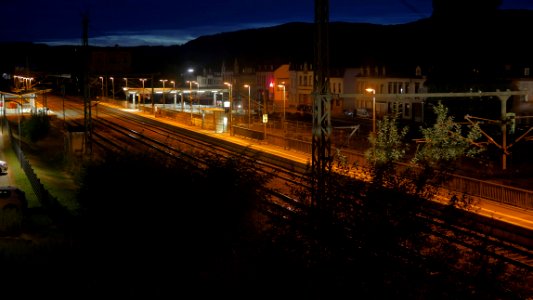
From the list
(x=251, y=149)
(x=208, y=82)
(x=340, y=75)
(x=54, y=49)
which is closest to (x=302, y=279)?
(x=251, y=149)

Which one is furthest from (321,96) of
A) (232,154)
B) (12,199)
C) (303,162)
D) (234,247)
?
(303,162)

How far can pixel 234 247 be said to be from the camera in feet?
38.9

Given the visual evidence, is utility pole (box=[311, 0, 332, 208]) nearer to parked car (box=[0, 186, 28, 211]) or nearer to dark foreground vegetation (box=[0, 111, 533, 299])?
dark foreground vegetation (box=[0, 111, 533, 299])

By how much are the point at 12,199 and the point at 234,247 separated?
12.7 meters

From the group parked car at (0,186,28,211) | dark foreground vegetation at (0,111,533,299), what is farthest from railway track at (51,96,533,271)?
parked car at (0,186,28,211)

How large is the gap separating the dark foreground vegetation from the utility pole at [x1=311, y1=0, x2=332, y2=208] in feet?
5.65

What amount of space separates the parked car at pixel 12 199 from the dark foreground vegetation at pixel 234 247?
112 inches

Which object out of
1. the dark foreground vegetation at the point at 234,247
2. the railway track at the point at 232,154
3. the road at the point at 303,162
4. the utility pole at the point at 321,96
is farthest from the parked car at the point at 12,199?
the utility pole at the point at 321,96

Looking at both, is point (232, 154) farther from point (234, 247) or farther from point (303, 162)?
point (303, 162)

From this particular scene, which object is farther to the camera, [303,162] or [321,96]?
[303,162]

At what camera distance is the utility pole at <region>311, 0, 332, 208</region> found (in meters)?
15.9

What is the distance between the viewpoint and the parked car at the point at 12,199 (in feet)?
69.9

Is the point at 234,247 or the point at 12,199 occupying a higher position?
the point at 234,247

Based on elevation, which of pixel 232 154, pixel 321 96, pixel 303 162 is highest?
pixel 321 96
